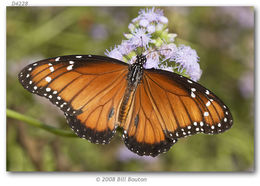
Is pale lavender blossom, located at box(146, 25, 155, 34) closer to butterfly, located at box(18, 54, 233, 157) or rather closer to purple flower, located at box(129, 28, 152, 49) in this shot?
purple flower, located at box(129, 28, 152, 49)

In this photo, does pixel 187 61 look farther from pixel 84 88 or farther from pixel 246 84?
pixel 246 84

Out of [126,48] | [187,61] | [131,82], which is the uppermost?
[126,48]

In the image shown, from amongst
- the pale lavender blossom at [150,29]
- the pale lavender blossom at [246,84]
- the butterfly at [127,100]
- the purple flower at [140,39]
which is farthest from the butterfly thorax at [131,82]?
the pale lavender blossom at [246,84]

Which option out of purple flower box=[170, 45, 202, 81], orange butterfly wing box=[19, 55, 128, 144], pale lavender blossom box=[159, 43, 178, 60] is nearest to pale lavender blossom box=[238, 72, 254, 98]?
purple flower box=[170, 45, 202, 81]

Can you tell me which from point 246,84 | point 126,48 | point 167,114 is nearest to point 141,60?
point 126,48

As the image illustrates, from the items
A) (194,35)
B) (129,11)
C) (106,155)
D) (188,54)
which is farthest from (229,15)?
(106,155)
